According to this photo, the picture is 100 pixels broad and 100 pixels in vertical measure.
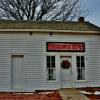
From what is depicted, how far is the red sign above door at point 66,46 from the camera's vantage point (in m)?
24.6

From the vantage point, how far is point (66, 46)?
81.3ft

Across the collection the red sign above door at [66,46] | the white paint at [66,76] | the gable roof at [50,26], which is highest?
the gable roof at [50,26]

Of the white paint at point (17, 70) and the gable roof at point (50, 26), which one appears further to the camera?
the gable roof at point (50, 26)

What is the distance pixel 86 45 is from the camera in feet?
82.6

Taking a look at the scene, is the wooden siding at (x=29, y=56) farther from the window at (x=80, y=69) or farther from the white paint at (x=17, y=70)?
the window at (x=80, y=69)

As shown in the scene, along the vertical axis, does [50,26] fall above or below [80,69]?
above

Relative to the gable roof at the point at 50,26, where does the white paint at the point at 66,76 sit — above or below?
below

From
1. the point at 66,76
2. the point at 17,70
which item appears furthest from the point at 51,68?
the point at 17,70

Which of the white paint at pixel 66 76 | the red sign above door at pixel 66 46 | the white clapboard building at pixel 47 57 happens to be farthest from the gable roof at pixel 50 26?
the white paint at pixel 66 76

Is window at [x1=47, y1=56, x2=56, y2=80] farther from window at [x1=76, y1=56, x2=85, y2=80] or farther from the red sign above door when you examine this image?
window at [x1=76, y1=56, x2=85, y2=80]

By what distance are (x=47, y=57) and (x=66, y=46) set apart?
4.80 ft

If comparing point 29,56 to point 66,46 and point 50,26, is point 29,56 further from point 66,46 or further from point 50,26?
point 50,26

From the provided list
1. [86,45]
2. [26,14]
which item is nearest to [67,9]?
[26,14]

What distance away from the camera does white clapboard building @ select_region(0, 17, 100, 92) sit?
952 inches
